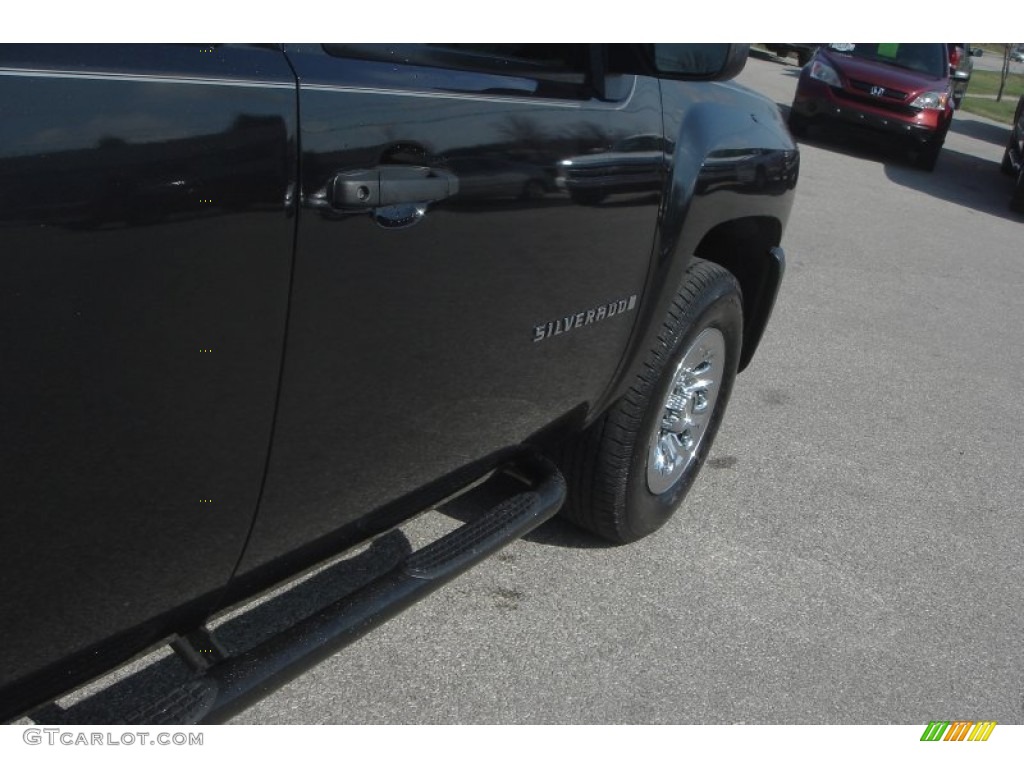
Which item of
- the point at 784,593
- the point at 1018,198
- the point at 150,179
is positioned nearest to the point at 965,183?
the point at 1018,198

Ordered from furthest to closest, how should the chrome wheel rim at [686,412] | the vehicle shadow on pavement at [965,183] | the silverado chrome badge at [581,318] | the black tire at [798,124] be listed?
the black tire at [798,124], the vehicle shadow on pavement at [965,183], the chrome wheel rim at [686,412], the silverado chrome badge at [581,318]

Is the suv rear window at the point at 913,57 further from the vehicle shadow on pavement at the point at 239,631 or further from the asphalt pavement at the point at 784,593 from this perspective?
the vehicle shadow on pavement at the point at 239,631

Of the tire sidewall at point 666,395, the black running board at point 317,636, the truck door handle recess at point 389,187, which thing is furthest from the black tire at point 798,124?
the truck door handle recess at point 389,187

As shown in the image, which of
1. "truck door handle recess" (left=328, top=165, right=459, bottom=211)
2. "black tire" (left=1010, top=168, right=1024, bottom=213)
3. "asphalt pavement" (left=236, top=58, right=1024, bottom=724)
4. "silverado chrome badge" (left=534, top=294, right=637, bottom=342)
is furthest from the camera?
"black tire" (left=1010, top=168, right=1024, bottom=213)

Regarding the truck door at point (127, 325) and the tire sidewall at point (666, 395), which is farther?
the tire sidewall at point (666, 395)

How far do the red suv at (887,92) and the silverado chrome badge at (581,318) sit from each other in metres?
10.6

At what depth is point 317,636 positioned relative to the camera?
1988 mm

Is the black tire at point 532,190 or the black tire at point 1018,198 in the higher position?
the black tire at point 532,190

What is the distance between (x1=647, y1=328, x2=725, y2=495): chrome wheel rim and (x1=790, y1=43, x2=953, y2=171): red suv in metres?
9.64

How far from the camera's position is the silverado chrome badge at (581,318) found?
2346mm

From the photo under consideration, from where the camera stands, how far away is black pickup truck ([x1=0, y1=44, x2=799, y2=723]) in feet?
4.46

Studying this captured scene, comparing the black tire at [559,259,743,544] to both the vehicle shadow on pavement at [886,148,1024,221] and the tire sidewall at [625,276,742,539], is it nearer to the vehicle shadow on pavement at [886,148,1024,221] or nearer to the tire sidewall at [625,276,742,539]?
the tire sidewall at [625,276,742,539]

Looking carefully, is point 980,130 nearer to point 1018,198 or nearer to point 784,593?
point 1018,198
